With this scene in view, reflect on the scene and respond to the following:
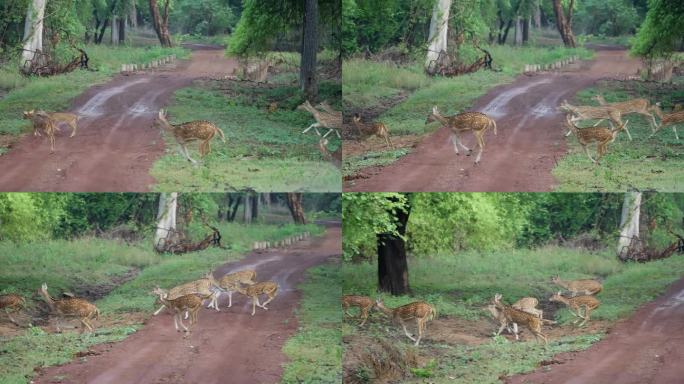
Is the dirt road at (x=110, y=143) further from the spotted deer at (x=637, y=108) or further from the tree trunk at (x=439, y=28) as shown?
the spotted deer at (x=637, y=108)

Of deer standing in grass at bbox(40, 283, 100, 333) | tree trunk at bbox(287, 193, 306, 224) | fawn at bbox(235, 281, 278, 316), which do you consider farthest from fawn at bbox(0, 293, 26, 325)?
tree trunk at bbox(287, 193, 306, 224)

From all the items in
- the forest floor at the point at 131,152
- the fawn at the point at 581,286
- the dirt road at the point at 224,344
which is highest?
the forest floor at the point at 131,152

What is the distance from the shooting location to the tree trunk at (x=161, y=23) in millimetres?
8602

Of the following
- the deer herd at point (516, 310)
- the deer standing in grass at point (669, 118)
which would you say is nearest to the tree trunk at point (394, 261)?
the deer herd at point (516, 310)

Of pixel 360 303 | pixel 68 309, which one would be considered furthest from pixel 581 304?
pixel 68 309

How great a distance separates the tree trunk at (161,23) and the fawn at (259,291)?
6.46 feet

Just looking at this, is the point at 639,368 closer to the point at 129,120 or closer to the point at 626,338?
the point at 626,338

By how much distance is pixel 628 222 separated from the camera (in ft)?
28.0

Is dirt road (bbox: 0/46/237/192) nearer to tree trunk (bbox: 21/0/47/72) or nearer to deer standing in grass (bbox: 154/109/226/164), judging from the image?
deer standing in grass (bbox: 154/109/226/164)

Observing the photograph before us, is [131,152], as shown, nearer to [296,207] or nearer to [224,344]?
[296,207]

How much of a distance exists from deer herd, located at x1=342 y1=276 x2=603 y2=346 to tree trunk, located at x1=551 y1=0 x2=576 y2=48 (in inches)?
71.5

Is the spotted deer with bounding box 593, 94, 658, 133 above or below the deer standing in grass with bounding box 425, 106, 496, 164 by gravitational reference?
above

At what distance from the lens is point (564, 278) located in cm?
870

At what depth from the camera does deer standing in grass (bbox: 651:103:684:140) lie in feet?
27.7
